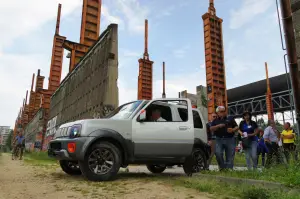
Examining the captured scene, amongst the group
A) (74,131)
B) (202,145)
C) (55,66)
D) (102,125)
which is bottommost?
(202,145)

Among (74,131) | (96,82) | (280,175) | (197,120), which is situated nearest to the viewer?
(280,175)

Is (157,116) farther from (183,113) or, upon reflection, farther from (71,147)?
(71,147)

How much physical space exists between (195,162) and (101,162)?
2430 mm

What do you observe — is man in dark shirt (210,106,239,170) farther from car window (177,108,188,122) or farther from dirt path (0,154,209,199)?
dirt path (0,154,209,199)

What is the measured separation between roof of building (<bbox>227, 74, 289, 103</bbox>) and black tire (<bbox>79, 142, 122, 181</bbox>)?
77.4 ft

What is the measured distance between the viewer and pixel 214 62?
1862cm

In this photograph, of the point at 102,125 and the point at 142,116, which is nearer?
the point at 102,125

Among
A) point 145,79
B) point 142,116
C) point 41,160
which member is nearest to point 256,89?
point 145,79

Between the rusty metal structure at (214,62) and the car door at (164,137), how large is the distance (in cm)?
1157

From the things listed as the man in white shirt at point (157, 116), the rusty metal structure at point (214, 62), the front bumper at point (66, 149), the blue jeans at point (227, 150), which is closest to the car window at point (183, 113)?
the man in white shirt at point (157, 116)

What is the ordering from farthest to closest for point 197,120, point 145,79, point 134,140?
point 145,79 → point 197,120 → point 134,140

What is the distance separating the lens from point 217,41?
1931 cm

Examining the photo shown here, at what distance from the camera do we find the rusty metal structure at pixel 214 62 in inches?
711

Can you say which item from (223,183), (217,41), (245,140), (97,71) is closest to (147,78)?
(217,41)
